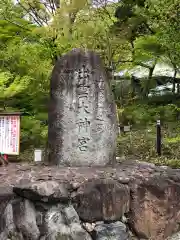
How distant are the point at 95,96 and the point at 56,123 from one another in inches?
31.7

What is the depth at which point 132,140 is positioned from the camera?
9.30 m

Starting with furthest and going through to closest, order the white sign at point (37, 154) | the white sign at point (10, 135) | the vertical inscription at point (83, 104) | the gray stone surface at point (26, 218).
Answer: the white sign at point (37, 154) → the white sign at point (10, 135) → the vertical inscription at point (83, 104) → the gray stone surface at point (26, 218)

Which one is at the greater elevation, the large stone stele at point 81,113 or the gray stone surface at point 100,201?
the large stone stele at point 81,113

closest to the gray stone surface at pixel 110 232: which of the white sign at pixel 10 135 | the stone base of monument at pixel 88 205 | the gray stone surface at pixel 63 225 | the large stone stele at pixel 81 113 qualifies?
the stone base of monument at pixel 88 205

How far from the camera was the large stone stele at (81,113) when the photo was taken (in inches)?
206

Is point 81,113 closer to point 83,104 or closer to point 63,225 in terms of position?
point 83,104

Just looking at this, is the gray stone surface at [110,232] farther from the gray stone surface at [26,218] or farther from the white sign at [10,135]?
the white sign at [10,135]

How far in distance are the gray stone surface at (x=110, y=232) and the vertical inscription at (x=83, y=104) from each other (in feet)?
4.76

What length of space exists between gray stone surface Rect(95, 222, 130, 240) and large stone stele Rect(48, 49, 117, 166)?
4.26 ft

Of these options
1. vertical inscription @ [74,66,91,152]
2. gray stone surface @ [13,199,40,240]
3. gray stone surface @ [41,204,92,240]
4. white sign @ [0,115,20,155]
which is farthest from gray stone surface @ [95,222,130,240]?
white sign @ [0,115,20,155]

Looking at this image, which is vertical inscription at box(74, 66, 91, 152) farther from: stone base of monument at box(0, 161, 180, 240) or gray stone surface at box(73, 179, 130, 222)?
gray stone surface at box(73, 179, 130, 222)

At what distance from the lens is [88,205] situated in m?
4.12

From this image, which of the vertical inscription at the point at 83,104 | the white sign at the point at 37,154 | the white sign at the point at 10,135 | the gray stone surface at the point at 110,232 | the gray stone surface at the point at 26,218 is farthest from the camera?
the white sign at the point at 37,154

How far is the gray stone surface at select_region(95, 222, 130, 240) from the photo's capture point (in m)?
4.08
